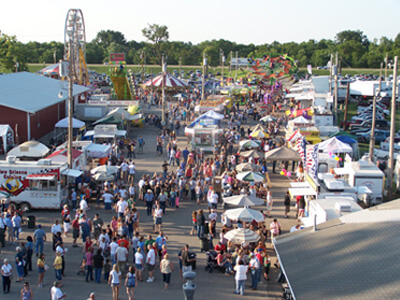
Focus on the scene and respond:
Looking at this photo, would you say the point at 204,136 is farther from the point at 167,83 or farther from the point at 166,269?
the point at 167,83

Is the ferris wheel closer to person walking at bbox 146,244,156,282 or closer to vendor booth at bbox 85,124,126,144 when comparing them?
vendor booth at bbox 85,124,126,144

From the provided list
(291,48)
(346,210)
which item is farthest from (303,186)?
(291,48)

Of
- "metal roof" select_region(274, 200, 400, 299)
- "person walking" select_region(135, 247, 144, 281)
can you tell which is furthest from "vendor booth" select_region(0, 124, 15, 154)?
"metal roof" select_region(274, 200, 400, 299)

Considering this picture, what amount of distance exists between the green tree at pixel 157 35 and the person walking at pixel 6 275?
97.8 meters

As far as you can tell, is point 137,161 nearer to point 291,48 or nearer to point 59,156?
point 59,156

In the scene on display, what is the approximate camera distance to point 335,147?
1074 inches

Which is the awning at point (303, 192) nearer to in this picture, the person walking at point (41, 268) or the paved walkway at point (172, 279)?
the paved walkway at point (172, 279)

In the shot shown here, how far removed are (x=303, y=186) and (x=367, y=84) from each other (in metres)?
45.2

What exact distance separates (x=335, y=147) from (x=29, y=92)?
23.4 m

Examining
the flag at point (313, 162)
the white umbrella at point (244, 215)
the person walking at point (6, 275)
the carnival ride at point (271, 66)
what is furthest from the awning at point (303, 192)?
the carnival ride at point (271, 66)

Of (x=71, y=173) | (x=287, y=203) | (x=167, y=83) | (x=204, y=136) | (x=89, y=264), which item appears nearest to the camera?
(x=89, y=264)

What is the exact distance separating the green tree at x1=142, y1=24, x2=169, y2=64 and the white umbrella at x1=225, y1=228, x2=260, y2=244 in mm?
95814

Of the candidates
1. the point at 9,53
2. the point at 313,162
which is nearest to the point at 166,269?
the point at 313,162

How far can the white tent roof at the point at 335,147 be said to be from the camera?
27.0 m
